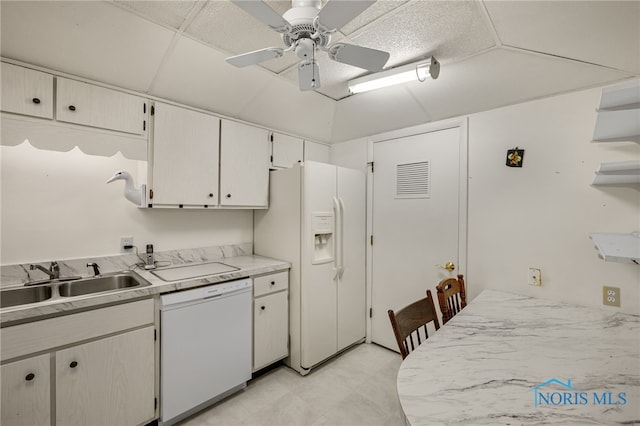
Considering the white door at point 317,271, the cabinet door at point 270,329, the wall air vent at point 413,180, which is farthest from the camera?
the wall air vent at point 413,180

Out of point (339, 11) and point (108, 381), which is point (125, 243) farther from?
point (339, 11)

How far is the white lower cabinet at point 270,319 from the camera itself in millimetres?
2305

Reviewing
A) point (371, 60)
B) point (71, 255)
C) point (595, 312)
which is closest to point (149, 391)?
point (71, 255)

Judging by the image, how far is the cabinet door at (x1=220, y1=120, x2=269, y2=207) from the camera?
2451 mm

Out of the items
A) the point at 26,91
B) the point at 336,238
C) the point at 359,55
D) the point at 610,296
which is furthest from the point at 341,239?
the point at 26,91

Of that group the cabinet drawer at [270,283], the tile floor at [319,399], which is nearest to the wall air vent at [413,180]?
the cabinet drawer at [270,283]

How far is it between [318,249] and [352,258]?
18.0 inches

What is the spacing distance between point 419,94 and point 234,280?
2201 mm

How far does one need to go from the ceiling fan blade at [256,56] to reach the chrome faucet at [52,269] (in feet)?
5.84

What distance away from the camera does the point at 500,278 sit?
218cm

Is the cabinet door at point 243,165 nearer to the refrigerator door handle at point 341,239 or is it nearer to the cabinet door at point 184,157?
the cabinet door at point 184,157

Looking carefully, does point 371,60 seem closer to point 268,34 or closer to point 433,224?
point 268,34

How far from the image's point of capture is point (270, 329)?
2.40 m

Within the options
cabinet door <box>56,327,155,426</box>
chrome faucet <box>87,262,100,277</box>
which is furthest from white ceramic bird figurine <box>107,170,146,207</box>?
cabinet door <box>56,327,155,426</box>
